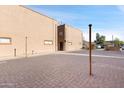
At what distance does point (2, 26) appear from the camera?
17.9m

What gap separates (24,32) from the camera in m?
21.8

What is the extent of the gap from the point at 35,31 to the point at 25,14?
3.33 m

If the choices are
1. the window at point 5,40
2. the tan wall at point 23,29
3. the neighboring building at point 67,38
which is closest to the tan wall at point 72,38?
the neighboring building at point 67,38

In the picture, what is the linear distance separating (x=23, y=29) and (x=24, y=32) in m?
0.46

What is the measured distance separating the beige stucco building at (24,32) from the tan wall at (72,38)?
23.0 ft

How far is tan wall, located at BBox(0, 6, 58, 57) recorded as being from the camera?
18.4m

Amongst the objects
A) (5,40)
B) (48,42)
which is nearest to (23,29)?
(5,40)

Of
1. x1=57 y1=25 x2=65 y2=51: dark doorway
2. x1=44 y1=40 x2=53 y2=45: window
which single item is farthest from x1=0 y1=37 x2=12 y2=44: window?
x1=57 y1=25 x2=65 y2=51: dark doorway

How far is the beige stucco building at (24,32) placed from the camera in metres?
18.4

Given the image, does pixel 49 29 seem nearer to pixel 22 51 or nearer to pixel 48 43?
pixel 48 43

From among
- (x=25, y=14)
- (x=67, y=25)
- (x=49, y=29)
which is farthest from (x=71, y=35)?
(x=25, y=14)

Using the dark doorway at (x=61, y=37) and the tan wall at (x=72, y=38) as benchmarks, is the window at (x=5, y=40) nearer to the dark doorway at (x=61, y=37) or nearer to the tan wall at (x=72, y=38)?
the dark doorway at (x=61, y=37)

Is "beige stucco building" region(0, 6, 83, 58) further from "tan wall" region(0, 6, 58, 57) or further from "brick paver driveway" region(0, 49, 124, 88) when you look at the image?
"brick paver driveway" region(0, 49, 124, 88)

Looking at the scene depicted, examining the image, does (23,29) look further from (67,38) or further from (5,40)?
(67,38)
